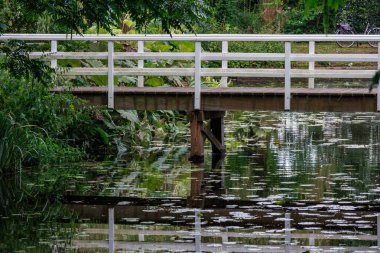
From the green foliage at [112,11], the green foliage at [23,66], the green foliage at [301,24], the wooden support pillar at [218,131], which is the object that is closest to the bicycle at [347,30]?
the green foliage at [301,24]

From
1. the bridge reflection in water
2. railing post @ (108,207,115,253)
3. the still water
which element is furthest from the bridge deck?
railing post @ (108,207,115,253)

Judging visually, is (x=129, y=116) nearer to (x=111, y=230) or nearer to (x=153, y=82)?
(x=153, y=82)

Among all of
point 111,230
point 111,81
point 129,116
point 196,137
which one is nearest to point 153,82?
point 129,116

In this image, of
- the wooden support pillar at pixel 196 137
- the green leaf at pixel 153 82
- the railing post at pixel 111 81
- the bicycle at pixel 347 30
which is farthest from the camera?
the bicycle at pixel 347 30

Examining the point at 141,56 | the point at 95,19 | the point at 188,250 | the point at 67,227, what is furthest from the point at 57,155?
the point at 188,250

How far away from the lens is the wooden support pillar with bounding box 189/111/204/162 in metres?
16.5

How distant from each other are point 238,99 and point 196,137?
873 millimetres

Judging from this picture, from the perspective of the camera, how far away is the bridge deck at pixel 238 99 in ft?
52.8

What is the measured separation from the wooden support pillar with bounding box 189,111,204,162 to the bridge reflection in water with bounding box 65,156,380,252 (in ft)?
9.91

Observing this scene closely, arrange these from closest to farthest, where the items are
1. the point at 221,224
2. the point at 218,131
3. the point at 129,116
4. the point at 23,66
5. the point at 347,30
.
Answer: the point at 221,224, the point at 23,66, the point at 218,131, the point at 129,116, the point at 347,30

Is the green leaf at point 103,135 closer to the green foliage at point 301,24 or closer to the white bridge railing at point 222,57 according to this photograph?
the white bridge railing at point 222,57

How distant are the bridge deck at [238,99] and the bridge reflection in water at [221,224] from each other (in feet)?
10.1

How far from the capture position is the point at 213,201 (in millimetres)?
12484

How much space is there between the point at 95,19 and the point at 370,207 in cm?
367
